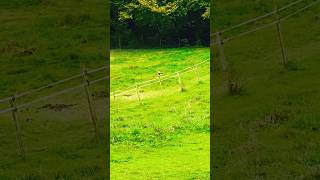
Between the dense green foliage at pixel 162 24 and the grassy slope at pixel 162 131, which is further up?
the dense green foliage at pixel 162 24

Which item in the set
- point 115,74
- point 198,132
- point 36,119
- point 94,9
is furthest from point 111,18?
point 198,132

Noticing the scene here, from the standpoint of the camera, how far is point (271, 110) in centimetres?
2508

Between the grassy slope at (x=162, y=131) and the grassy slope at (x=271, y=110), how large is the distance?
3.05 feet

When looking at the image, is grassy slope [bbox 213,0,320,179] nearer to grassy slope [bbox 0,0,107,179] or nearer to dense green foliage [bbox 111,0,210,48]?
grassy slope [bbox 0,0,107,179]

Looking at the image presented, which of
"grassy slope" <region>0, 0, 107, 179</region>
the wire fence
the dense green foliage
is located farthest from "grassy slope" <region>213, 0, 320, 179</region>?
the dense green foliage

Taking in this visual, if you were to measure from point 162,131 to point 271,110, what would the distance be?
4.94 meters

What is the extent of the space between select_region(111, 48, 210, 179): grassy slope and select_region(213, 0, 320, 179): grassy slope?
3.05 feet

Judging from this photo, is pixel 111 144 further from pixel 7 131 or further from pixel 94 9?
pixel 94 9

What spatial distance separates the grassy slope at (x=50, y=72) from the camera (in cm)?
2240

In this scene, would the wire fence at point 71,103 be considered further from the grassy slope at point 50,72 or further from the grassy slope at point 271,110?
the grassy slope at point 271,110

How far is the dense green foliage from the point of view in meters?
69.4

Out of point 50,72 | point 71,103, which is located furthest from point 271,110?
point 50,72

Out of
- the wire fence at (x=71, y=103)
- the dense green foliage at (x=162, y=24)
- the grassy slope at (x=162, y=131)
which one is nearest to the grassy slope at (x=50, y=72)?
the wire fence at (x=71, y=103)

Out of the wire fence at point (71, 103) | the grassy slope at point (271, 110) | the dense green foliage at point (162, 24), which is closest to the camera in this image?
the grassy slope at point (271, 110)
